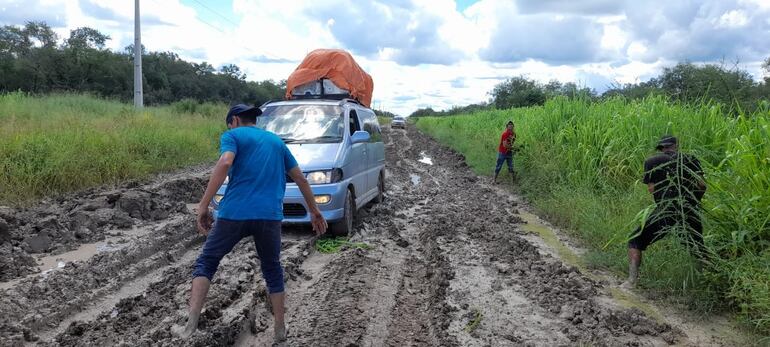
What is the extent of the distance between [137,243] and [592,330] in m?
5.36

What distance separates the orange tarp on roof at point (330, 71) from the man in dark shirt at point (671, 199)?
674 centimetres

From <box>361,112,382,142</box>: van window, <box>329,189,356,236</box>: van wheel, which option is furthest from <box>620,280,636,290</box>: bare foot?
<box>361,112,382,142</box>: van window

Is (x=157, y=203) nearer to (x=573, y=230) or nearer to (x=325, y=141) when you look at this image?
(x=325, y=141)

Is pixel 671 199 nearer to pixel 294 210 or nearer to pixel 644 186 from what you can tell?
pixel 644 186

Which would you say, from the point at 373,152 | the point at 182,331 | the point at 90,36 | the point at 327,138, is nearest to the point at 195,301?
the point at 182,331

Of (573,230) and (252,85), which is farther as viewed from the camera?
(252,85)

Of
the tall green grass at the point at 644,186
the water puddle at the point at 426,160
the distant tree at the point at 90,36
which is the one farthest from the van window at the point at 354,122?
the distant tree at the point at 90,36

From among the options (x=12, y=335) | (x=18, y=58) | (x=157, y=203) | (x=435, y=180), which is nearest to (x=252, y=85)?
(x=18, y=58)

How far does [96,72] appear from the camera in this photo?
Answer: 4675 centimetres

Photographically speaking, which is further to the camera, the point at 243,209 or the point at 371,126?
the point at 371,126

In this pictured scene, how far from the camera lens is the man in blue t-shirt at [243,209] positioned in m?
4.05

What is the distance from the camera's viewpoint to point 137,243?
6.86m

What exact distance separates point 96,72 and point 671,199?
1984 inches

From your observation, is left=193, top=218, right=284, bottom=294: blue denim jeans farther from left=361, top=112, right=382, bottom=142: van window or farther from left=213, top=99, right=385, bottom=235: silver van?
left=361, top=112, right=382, bottom=142: van window
